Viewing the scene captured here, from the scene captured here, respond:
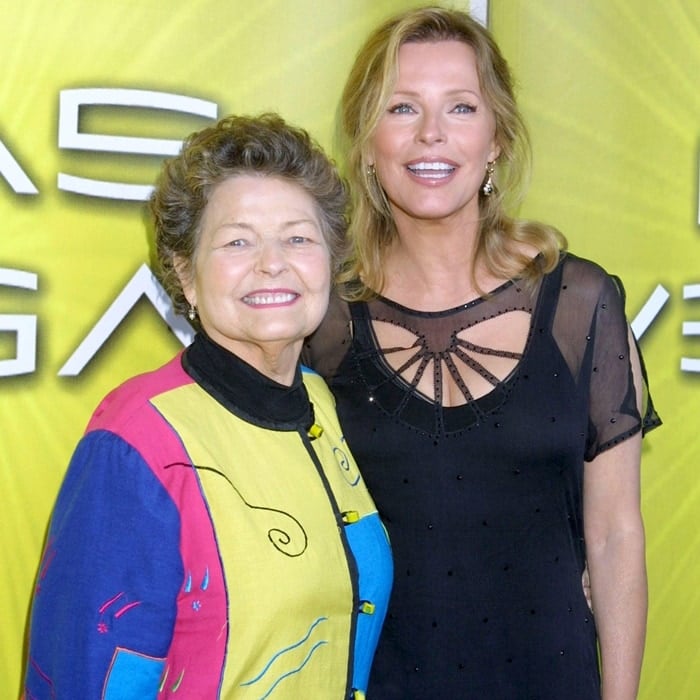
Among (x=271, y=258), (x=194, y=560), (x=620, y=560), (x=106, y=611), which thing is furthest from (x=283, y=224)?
(x=620, y=560)

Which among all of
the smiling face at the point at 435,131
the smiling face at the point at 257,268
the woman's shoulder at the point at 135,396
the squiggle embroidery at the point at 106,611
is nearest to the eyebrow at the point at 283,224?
the smiling face at the point at 257,268

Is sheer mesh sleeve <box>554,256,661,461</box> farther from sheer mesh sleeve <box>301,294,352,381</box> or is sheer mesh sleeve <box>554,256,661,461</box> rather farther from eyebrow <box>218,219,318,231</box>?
eyebrow <box>218,219,318,231</box>

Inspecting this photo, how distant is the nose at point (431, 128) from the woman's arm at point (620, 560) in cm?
56

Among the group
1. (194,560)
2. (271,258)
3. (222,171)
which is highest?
(222,171)

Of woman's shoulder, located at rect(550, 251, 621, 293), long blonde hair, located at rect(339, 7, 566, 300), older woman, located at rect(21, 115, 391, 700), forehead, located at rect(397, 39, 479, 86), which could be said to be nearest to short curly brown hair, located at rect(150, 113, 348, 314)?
older woman, located at rect(21, 115, 391, 700)

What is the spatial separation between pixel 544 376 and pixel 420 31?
703 millimetres

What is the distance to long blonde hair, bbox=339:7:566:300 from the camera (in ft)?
6.64

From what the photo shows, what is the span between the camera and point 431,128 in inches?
77.0

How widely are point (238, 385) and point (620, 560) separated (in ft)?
2.75

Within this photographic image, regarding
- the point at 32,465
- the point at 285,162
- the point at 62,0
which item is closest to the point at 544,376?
the point at 285,162

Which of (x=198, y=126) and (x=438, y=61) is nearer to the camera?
(x=438, y=61)

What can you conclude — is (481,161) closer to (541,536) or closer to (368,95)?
(368,95)

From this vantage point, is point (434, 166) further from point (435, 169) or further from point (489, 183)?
point (489, 183)

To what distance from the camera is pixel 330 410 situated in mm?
1910
